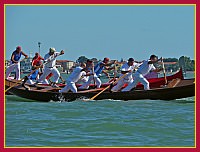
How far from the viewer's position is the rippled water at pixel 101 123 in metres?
10.8

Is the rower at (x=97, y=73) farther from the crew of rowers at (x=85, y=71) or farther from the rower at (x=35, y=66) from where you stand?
the rower at (x=35, y=66)

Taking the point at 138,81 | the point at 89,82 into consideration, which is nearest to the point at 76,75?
the point at 89,82

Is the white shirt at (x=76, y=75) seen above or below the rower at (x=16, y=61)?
below

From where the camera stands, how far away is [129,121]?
13.4 m

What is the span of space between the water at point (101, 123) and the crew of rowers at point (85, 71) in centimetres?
84

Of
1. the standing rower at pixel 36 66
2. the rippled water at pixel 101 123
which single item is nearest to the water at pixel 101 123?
the rippled water at pixel 101 123

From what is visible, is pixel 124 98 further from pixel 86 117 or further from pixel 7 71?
pixel 7 71

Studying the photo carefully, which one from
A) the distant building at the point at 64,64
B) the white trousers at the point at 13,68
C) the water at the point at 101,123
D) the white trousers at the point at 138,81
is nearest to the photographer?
the water at the point at 101,123

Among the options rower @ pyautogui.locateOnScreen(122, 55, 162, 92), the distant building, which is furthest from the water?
the distant building

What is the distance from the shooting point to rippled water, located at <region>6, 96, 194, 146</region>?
10805mm

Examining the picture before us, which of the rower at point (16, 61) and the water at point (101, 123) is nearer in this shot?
the water at point (101, 123)

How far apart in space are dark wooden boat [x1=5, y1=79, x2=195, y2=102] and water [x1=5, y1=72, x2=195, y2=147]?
→ 0.26m

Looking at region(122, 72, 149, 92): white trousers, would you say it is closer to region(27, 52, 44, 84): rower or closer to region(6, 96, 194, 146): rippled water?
region(6, 96, 194, 146): rippled water

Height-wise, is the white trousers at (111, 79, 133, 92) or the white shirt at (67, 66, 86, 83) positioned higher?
the white shirt at (67, 66, 86, 83)
